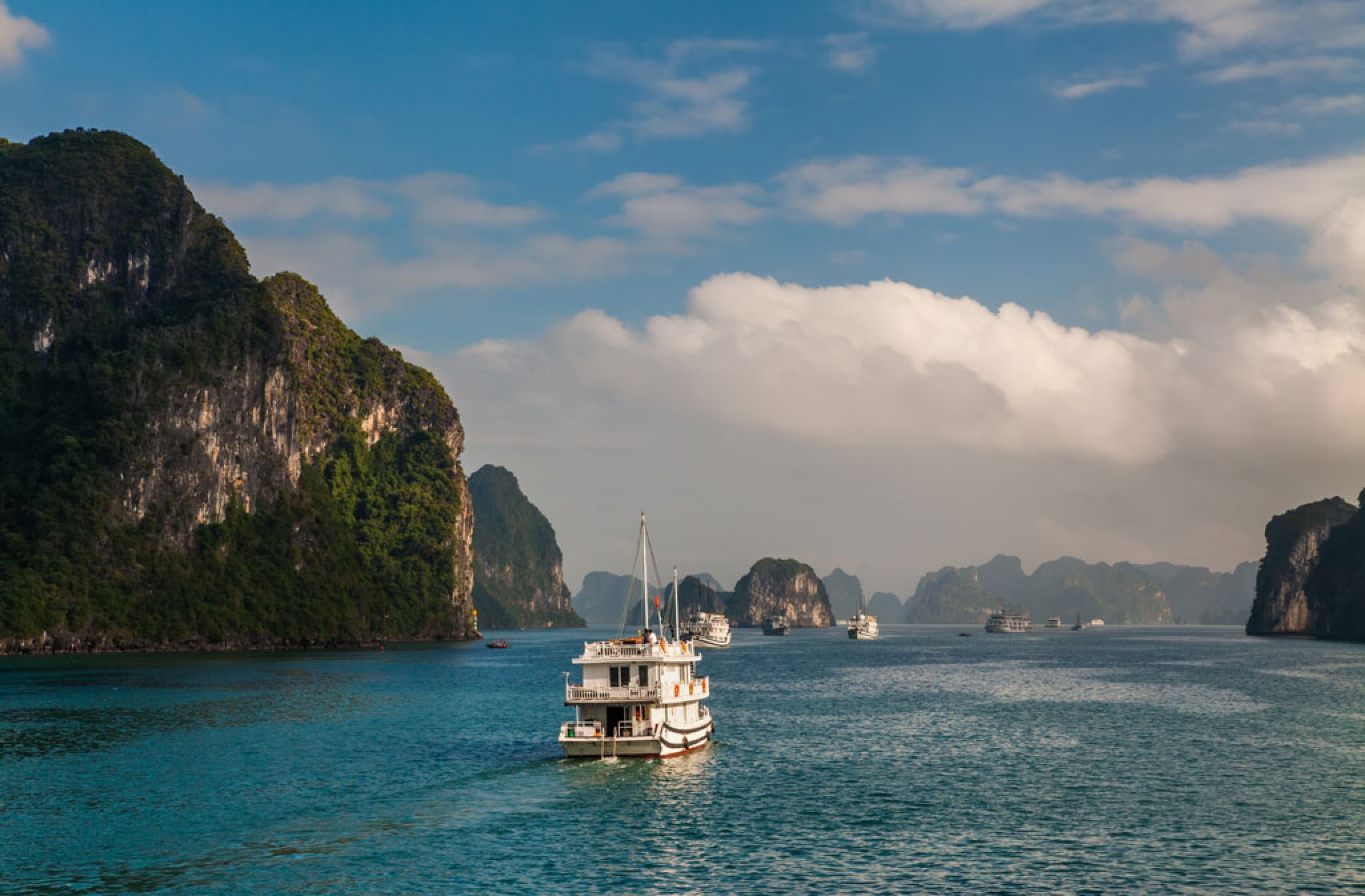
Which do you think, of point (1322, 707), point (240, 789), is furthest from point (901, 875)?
point (1322, 707)

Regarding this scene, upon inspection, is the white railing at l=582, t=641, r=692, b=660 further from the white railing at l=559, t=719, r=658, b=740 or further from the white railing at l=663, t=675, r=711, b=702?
the white railing at l=559, t=719, r=658, b=740

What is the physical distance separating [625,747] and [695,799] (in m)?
9.12

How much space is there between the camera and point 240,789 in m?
56.7

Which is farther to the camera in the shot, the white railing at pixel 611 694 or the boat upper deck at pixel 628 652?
the boat upper deck at pixel 628 652

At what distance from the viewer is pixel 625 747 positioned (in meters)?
62.3

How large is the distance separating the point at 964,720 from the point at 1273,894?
5164 centimetres

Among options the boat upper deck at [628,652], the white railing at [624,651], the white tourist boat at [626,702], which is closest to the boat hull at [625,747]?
the white tourist boat at [626,702]

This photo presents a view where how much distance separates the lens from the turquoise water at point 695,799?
→ 4069 cm

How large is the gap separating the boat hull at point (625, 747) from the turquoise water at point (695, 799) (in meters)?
0.82

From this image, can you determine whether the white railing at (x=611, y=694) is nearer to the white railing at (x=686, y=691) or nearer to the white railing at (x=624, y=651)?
the white railing at (x=686, y=691)

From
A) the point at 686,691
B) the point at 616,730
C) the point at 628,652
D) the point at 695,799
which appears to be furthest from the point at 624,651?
the point at 695,799

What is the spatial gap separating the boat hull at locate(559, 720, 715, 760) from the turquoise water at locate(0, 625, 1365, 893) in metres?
0.82

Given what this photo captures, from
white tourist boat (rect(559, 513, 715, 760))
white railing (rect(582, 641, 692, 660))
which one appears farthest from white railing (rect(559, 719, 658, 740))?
white railing (rect(582, 641, 692, 660))

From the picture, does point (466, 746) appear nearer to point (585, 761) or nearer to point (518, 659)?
point (585, 761)
